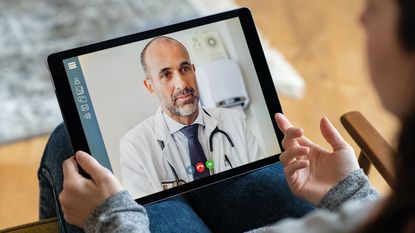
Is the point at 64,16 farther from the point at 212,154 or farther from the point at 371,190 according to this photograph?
the point at 371,190

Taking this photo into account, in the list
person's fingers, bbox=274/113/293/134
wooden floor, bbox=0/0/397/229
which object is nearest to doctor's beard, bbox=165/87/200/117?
person's fingers, bbox=274/113/293/134

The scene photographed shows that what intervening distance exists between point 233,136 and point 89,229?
0.26 m

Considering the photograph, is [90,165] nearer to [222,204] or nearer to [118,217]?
[118,217]

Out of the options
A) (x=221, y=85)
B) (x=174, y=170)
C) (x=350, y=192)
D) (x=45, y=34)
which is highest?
(x=45, y=34)

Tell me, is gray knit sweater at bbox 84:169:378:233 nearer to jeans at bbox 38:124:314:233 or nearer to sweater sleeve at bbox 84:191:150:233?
sweater sleeve at bbox 84:191:150:233

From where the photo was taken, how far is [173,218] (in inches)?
35.4

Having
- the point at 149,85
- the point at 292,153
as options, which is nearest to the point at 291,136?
the point at 292,153

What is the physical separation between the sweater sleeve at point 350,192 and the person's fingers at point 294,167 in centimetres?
6

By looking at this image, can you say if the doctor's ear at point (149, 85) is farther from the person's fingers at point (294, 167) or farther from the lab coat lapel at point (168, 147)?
the person's fingers at point (294, 167)

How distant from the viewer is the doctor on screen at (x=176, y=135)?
32.8 inches

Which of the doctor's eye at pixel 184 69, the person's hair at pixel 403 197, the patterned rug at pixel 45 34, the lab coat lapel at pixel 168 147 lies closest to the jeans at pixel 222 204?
the lab coat lapel at pixel 168 147

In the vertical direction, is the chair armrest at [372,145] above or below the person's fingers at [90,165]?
below

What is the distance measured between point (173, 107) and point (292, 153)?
0.19 meters

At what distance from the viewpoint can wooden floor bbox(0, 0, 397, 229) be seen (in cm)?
147
